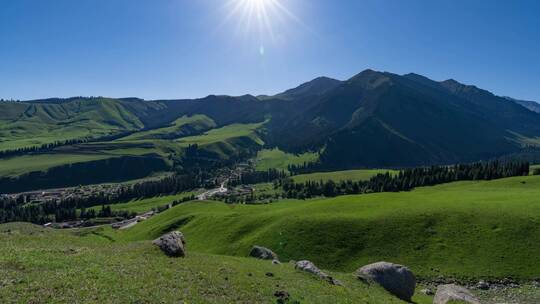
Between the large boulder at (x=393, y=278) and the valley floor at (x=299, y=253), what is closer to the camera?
the valley floor at (x=299, y=253)

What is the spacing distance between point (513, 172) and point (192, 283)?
167 m

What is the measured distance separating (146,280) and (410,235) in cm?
5693

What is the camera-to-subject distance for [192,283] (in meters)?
30.7

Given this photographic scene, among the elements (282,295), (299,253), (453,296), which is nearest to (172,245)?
(282,295)

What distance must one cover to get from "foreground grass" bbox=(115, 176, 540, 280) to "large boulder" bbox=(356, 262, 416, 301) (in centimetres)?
1839

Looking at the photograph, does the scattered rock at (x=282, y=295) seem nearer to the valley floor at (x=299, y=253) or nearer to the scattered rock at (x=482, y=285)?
the valley floor at (x=299, y=253)

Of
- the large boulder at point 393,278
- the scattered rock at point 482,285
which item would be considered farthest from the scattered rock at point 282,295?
the scattered rock at point 482,285

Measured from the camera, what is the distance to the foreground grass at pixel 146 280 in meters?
26.0

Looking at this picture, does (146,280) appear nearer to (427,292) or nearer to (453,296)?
(453,296)

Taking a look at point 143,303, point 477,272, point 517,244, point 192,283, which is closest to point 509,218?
point 517,244

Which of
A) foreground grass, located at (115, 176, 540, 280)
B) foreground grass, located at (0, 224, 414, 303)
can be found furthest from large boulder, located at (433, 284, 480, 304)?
foreground grass, located at (115, 176, 540, 280)

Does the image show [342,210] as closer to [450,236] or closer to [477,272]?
[450,236]

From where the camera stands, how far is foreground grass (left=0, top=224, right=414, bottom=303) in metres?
26.0

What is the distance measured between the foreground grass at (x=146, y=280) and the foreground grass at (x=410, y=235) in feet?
88.9
